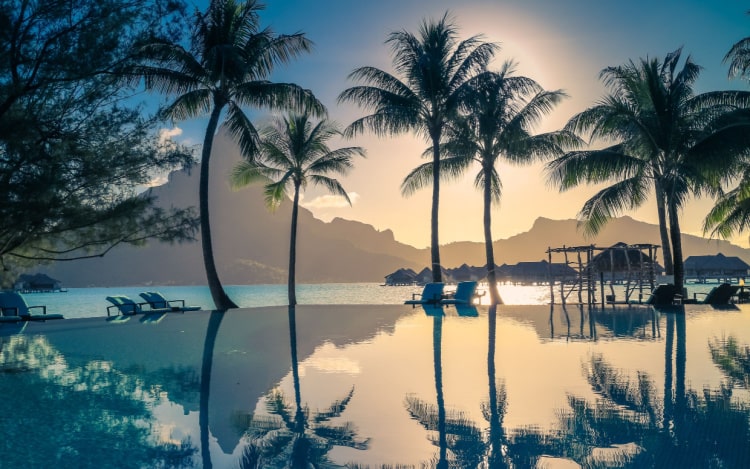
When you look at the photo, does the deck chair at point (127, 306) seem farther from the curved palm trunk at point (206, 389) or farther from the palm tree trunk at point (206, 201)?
the curved palm trunk at point (206, 389)

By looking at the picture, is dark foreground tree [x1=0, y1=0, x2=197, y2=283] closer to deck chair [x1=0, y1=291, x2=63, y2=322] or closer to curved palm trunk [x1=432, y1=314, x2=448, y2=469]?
curved palm trunk [x1=432, y1=314, x2=448, y2=469]

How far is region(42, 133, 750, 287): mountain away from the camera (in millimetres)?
121000

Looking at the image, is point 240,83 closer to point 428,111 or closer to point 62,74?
point 428,111

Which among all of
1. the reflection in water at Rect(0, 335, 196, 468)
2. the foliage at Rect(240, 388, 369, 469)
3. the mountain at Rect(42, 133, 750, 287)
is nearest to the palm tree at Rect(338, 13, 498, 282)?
the reflection in water at Rect(0, 335, 196, 468)

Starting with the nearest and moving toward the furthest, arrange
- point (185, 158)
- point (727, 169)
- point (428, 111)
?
point (185, 158)
point (727, 169)
point (428, 111)

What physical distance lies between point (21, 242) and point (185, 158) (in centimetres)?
273

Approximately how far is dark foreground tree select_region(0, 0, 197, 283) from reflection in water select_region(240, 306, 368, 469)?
14.9 feet

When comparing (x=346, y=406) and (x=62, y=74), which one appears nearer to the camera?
(x=346, y=406)

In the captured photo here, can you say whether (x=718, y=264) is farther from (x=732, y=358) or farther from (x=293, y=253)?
(x=732, y=358)

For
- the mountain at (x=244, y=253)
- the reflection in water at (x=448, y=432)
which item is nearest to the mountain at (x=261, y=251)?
the mountain at (x=244, y=253)

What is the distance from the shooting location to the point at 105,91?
26.5ft

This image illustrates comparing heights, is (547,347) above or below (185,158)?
below

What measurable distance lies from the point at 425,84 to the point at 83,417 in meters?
16.6

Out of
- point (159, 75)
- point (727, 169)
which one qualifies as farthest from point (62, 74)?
point (727, 169)
